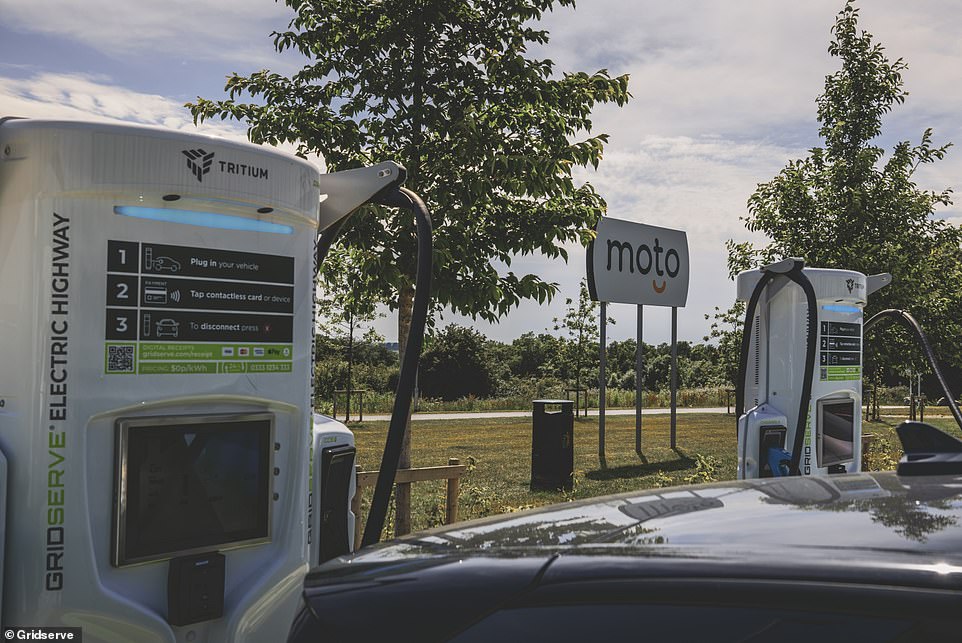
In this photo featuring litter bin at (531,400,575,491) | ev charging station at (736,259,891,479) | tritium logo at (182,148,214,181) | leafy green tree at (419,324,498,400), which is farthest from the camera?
leafy green tree at (419,324,498,400)

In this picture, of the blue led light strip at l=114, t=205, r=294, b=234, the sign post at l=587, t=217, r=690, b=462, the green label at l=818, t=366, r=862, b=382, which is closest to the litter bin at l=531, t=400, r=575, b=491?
the sign post at l=587, t=217, r=690, b=462

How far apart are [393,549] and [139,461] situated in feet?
4.85

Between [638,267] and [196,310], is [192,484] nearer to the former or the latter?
[196,310]

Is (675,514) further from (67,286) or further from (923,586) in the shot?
(67,286)

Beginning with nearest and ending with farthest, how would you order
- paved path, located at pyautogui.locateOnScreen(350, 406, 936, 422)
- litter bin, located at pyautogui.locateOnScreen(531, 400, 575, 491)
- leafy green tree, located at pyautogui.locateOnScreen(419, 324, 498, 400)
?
litter bin, located at pyautogui.locateOnScreen(531, 400, 575, 491) < paved path, located at pyautogui.locateOnScreen(350, 406, 936, 422) < leafy green tree, located at pyautogui.locateOnScreen(419, 324, 498, 400)

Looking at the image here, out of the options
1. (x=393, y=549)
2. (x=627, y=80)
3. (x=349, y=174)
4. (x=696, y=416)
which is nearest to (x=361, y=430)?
(x=696, y=416)

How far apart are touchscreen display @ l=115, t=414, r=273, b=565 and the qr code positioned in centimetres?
18

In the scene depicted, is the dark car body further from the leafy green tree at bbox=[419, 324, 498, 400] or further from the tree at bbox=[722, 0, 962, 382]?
the leafy green tree at bbox=[419, 324, 498, 400]

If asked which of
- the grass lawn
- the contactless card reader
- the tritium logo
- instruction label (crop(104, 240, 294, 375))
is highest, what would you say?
the tritium logo

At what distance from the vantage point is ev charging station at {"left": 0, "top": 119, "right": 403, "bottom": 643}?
2717 millimetres

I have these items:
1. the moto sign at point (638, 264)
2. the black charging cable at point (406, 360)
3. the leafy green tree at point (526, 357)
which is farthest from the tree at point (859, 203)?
the leafy green tree at point (526, 357)

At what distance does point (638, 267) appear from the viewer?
15344 mm

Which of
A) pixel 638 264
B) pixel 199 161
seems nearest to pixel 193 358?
pixel 199 161

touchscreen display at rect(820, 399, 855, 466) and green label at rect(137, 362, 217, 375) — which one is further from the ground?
green label at rect(137, 362, 217, 375)
